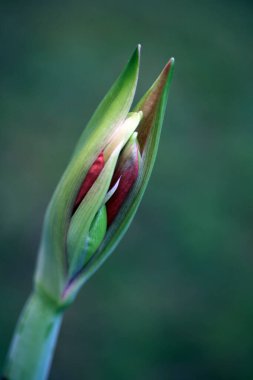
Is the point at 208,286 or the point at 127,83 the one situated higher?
the point at 127,83

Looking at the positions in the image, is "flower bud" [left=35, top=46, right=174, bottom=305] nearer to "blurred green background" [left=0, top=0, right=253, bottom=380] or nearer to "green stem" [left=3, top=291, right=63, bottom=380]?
"green stem" [left=3, top=291, right=63, bottom=380]

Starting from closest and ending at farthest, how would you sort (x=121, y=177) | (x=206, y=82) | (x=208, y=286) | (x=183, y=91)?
(x=121, y=177)
(x=208, y=286)
(x=183, y=91)
(x=206, y=82)

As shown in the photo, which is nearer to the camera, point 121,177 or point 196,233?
point 121,177

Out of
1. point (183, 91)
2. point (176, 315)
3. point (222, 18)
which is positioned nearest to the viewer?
point (176, 315)

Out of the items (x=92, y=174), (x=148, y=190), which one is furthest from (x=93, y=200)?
(x=148, y=190)

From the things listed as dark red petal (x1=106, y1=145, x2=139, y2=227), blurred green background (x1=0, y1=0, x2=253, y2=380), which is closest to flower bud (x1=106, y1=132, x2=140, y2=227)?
dark red petal (x1=106, y1=145, x2=139, y2=227)

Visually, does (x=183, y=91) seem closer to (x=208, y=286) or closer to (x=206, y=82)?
(x=206, y=82)

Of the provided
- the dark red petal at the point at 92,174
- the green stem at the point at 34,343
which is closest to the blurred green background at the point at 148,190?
the green stem at the point at 34,343

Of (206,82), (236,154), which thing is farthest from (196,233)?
(206,82)
